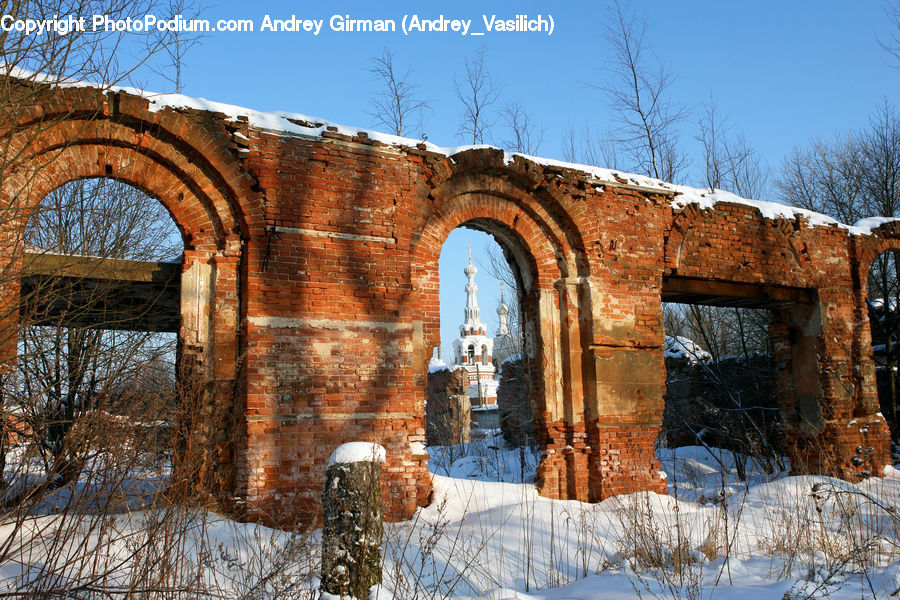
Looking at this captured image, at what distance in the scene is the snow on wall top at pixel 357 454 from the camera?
3867 millimetres

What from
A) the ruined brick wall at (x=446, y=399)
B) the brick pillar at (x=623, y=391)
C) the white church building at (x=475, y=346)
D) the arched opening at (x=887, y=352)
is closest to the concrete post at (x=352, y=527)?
the brick pillar at (x=623, y=391)

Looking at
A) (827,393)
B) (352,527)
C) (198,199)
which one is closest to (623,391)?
(827,393)

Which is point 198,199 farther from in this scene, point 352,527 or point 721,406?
point 721,406

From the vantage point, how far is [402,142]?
809 cm

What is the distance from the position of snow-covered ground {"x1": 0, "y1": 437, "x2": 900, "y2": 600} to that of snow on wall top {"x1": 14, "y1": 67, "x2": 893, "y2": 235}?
340 cm

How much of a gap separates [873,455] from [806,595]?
7.86 metres

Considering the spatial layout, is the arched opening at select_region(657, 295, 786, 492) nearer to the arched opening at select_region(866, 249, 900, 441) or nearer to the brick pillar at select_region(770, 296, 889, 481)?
the brick pillar at select_region(770, 296, 889, 481)

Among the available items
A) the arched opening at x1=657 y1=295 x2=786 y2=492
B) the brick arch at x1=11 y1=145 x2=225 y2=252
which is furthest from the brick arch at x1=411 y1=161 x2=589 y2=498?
the arched opening at x1=657 y1=295 x2=786 y2=492

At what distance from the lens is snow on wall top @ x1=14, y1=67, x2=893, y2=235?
705 centimetres

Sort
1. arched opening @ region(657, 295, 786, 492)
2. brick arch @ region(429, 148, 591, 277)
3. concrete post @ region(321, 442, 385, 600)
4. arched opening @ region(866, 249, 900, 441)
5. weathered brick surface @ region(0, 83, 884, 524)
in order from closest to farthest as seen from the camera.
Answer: concrete post @ region(321, 442, 385, 600) < weathered brick surface @ region(0, 83, 884, 524) < brick arch @ region(429, 148, 591, 277) < arched opening @ region(657, 295, 786, 492) < arched opening @ region(866, 249, 900, 441)

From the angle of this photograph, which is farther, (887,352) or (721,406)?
(721,406)

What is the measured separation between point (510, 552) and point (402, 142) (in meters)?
4.56

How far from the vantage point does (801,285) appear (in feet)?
34.7

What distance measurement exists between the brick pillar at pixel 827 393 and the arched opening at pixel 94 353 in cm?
897
